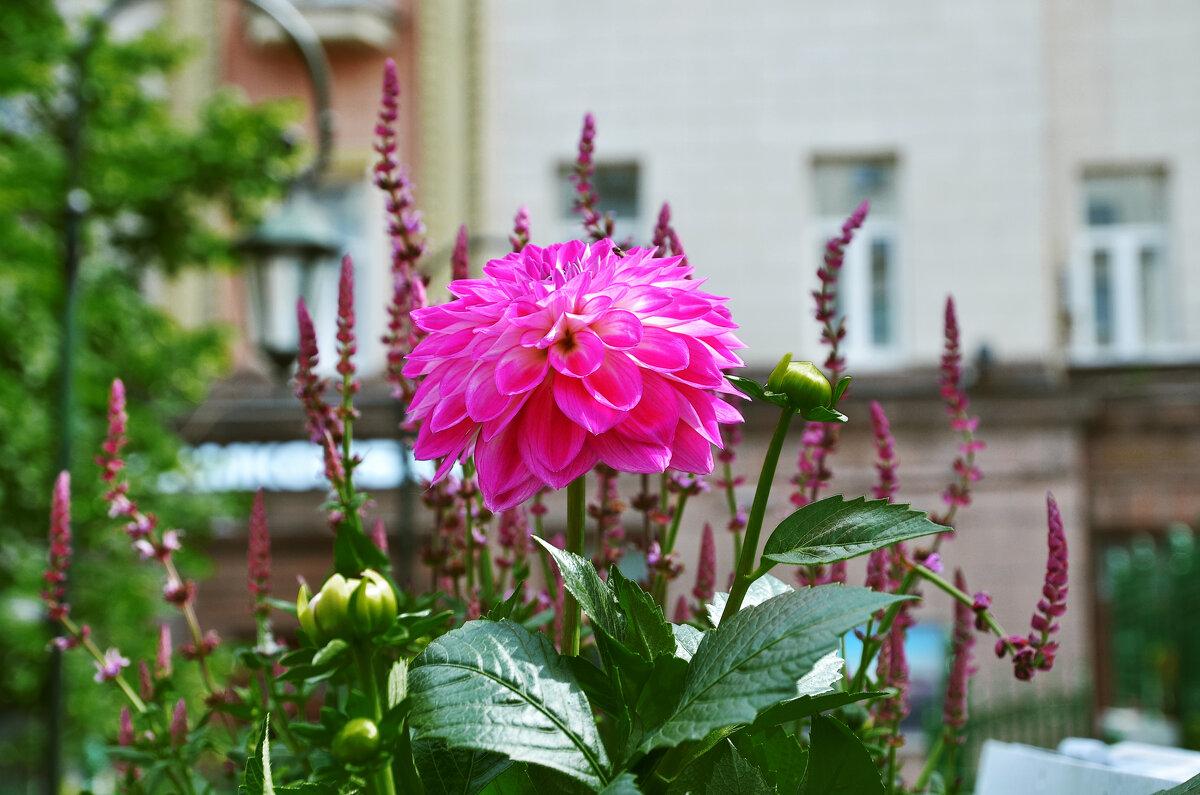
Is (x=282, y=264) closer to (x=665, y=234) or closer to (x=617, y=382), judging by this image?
(x=665, y=234)

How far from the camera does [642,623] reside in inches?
22.6

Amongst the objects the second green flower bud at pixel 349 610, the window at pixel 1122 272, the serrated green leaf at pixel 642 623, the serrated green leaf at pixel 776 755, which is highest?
the window at pixel 1122 272

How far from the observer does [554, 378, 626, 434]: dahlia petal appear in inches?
21.5

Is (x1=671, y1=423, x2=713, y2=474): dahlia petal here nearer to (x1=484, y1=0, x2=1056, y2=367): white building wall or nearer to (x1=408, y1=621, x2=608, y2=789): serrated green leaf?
(x1=408, y1=621, x2=608, y2=789): serrated green leaf

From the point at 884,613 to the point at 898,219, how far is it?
33.4 feet

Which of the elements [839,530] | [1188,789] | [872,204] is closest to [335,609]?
[839,530]

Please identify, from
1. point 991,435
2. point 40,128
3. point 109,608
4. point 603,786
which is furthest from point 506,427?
point 991,435

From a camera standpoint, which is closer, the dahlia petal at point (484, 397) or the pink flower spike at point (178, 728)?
the dahlia petal at point (484, 397)

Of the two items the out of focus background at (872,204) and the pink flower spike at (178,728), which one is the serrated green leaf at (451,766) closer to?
the pink flower spike at (178,728)

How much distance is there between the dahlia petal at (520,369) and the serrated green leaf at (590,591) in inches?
2.6

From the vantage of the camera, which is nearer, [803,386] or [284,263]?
[803,386]

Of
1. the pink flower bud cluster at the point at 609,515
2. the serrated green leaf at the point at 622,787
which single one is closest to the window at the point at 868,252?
the pink flower bud cluster at the point at 609,515

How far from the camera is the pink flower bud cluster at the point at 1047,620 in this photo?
2.35ft

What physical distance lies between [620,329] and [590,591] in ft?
0.38
